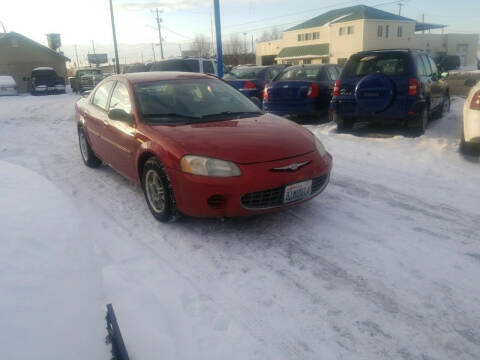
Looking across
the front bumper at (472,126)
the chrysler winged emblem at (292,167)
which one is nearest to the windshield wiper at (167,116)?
the chrysler winged emblem at (292,167)

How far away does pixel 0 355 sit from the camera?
1.79 metres

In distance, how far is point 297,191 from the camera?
3654 mm

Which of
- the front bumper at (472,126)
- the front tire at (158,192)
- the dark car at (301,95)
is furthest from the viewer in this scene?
the dark car at (301,95)

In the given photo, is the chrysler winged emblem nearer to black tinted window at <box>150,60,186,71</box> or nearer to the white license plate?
the white license plate

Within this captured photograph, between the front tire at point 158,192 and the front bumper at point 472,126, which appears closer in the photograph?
the front tire at point 158,192

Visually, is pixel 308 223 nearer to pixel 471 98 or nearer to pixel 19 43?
pixel 471 98

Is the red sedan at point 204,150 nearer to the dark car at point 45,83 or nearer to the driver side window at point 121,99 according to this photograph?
the driver side window at point 121,99

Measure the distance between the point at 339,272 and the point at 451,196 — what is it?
92.4 inches

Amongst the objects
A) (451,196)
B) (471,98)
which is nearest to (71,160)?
(451,196)

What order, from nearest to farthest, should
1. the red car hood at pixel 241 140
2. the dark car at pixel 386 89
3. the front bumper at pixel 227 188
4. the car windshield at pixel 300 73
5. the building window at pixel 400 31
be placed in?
the front bumper at pixel 227 188 < the red car hood at pixel 241 140 < the dark car at pixel 386 89 < the car windshield at pixel 300 73 < the building window at pixel 400 31

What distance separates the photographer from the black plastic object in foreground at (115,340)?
6.40ft

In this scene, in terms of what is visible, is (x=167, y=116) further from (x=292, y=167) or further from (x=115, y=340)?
(x=115, y=340)

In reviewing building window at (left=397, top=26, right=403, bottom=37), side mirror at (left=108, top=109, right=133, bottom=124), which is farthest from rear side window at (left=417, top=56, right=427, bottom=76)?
building window at (left=397, top=26, right=403, bottom=37)

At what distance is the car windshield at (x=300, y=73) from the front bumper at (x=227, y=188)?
681 cm
